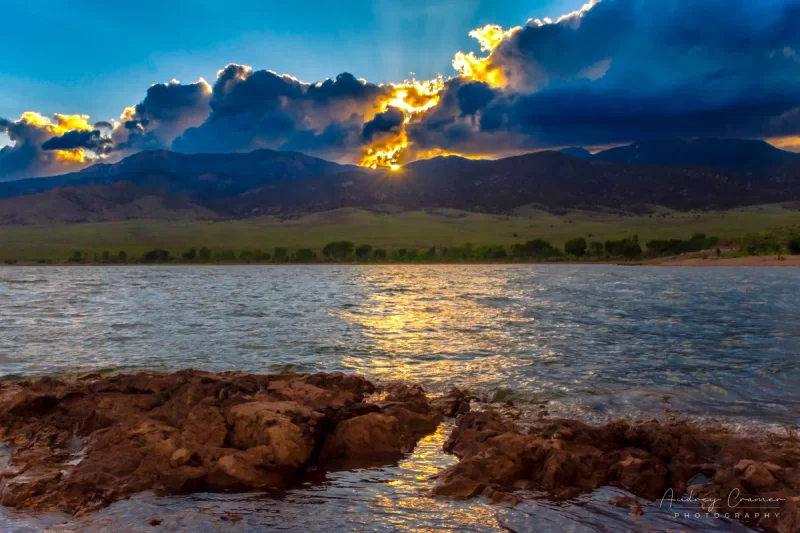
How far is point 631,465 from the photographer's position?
1116cm

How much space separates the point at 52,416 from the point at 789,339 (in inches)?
1181

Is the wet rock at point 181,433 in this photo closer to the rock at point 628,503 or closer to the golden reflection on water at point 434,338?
the rock at point 628,503

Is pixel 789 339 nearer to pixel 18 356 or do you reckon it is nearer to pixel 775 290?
pixel 18 356

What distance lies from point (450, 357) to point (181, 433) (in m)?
13.9

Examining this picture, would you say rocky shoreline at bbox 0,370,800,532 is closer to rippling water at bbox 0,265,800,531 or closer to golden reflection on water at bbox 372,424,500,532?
golden reflection on water at bbox 372,424,500,532

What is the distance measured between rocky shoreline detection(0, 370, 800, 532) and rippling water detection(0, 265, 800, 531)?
63 centimetres

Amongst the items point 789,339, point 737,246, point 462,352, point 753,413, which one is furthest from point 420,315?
point 737,246

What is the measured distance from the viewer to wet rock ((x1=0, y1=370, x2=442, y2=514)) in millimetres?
10727

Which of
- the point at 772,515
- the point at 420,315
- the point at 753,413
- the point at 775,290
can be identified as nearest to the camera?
the point at 772,515

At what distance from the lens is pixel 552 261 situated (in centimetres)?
19988

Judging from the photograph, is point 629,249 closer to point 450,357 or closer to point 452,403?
point 450,357

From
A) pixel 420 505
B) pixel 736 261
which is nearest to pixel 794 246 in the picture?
pixel 736 261

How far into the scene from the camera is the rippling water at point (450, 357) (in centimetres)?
974

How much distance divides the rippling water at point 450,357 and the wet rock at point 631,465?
2.22 feet
